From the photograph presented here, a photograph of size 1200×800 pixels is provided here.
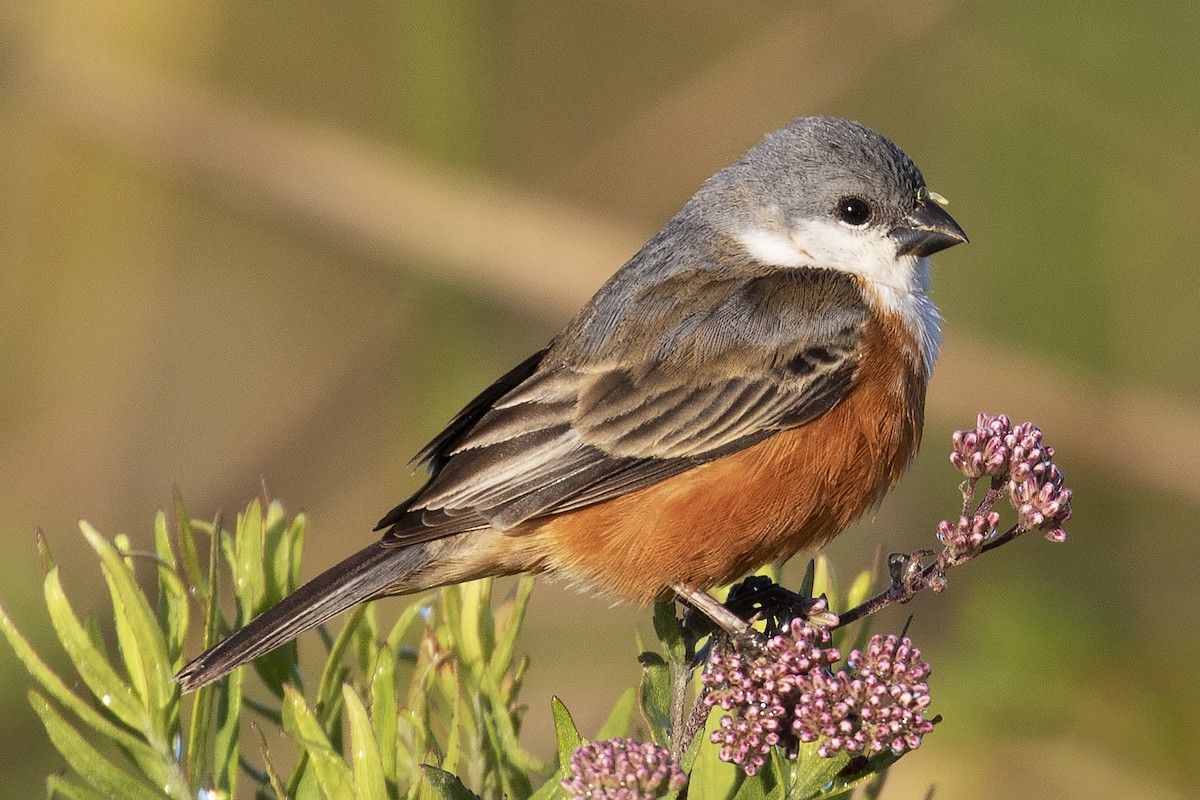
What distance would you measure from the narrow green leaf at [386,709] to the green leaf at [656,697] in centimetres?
41

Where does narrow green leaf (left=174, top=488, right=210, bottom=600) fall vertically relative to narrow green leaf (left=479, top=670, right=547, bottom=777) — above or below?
above

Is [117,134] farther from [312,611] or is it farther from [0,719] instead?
[312,611]

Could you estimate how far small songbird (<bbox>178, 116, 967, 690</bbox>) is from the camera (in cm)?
345

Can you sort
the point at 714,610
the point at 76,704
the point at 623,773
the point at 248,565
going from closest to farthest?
the point at 623,773 → the point at 76,704 → the point at 248,565 → the point at 714,610

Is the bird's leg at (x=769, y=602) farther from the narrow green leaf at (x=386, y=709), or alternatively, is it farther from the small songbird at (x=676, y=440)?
the narrow green leaf at (x=386, y=709)

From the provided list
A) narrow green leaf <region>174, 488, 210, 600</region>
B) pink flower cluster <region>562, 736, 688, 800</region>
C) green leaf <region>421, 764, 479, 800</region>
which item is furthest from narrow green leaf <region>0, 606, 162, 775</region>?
pink flower cluster <region>562, 736, 688, 800</region>

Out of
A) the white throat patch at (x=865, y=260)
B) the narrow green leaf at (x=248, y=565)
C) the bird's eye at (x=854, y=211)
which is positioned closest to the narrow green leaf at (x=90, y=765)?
the narrow green leaf at (x=248, y=565)

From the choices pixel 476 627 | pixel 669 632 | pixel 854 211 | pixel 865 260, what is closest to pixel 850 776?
pixel 669 632

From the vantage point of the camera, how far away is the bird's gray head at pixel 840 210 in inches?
167

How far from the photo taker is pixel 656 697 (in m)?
2.27

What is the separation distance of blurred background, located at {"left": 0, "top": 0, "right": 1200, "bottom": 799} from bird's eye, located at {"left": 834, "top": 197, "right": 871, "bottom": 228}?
69 cm

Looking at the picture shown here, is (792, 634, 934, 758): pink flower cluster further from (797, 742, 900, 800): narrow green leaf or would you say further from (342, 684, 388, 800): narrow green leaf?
(342, 684, 388, 800): narrow green leaf

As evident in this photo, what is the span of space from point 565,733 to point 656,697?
30cm

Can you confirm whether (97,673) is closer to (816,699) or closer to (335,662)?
(335,662)
